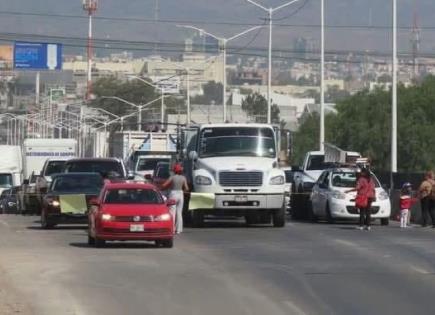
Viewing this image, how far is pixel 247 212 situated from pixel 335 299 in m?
17.7

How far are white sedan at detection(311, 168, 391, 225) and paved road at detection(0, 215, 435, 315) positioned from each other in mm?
5760

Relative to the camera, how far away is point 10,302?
671 inches

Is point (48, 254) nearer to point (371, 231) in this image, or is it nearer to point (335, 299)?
point (335, 299)

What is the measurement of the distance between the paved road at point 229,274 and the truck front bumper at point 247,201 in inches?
107

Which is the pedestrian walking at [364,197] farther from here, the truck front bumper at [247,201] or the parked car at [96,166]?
the parked car at [96,166]

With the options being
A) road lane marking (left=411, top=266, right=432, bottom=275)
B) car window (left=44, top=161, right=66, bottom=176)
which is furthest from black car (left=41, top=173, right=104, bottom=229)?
road lane marking (left=411, top=266, right=432, bottom=275)

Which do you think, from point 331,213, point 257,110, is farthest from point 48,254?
point 257,110

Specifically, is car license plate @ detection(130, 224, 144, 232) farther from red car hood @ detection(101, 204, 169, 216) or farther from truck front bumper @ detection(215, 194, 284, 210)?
truck front bumper @ detection(215, 194, 284, 210)

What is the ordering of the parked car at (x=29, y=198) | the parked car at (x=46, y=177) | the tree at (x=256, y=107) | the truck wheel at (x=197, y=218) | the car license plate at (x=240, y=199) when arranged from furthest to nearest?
the tree at (x=256, y=107) → the parked car at (x=29, y=198) → the parked car at (x=46, y=177) → the truck wheel at (x=197, y=218) → the car license plate at (x=240, y=199)

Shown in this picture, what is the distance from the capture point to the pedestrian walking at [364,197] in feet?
113

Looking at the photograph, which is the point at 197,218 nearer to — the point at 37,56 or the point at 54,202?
the point at 54,202

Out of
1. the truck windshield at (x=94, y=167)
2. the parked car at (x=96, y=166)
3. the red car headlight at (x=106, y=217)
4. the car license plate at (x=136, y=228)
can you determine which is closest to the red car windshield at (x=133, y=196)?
the red car headlight at (x=106, y=217)

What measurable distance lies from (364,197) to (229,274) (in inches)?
542

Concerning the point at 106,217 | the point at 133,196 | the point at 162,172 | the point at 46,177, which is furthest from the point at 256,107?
the point at 106,217
